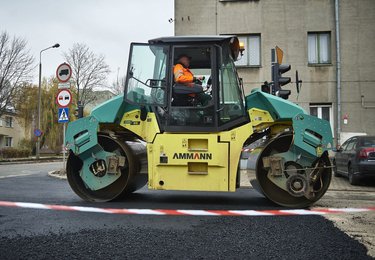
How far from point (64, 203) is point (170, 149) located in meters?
1.95

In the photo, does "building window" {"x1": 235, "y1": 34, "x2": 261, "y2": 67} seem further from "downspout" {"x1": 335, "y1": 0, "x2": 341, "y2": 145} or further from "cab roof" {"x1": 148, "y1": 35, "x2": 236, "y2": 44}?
"cab roof" {"x1": 148, "y1": 35, "x2": 236, "y2": 44}

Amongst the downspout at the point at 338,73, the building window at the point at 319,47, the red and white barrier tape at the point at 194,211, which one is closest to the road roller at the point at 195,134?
the red and white barrier tape at the point at 194,211

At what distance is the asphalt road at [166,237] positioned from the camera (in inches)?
135

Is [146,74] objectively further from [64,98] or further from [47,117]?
[47,117]

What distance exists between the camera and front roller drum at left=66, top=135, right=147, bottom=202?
656 cm

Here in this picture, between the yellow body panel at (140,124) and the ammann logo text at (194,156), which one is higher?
the yellow body panel at (140,124)

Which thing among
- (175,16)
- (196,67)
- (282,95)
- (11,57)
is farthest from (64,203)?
(11,57)

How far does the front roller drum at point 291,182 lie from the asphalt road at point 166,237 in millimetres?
946

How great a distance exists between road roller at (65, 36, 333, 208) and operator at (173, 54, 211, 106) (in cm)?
2

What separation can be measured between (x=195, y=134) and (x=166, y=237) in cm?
244

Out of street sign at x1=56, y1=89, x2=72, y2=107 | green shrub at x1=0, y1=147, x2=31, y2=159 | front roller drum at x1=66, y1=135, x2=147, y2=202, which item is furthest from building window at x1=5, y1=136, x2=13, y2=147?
front roller drum at x1=66, y1=135, x2=147, y2=202

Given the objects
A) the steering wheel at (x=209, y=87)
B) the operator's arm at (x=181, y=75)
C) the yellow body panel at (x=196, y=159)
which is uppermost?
the operator's arm at (x=181, y=75)

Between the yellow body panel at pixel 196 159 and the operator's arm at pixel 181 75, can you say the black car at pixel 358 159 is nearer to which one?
the yellow body panel at pixel 196 159

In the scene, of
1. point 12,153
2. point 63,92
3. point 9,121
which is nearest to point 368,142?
point 63,92
